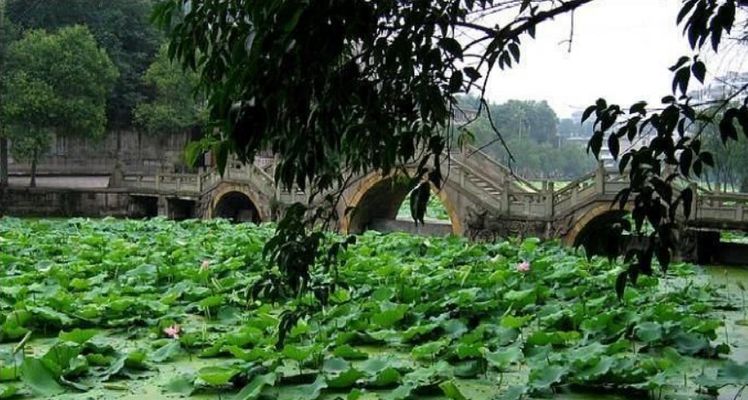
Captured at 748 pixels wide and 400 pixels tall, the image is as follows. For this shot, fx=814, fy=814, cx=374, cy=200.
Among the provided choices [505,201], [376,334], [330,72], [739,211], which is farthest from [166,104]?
[330,72]

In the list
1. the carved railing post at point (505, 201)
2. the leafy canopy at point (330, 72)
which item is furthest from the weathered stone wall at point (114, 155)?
the leafy canopy at point (330, 72)

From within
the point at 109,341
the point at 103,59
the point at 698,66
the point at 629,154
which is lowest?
the point at 109,341

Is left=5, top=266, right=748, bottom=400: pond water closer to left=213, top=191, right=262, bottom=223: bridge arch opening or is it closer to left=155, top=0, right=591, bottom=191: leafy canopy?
left=155, top=0, right=591, bottom=191: leafy canopy

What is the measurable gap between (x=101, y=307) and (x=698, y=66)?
4.26m

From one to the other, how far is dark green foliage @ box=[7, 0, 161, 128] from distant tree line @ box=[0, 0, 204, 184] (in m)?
0.03

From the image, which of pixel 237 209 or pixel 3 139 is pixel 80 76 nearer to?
pixel 3 139

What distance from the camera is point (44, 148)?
24797 mm

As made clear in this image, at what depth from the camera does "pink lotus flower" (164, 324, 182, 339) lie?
14.8ft

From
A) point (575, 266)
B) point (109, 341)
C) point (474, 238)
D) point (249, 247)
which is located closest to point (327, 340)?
point (109, 341)

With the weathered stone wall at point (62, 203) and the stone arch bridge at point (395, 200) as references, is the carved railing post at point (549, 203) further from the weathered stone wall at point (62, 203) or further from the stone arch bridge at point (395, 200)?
the weathered stone wall at point (62, 203)

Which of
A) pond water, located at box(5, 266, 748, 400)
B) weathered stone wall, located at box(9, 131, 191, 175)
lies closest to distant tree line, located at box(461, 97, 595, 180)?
weathered stone wall, located at box(9, 131, 191, 175)

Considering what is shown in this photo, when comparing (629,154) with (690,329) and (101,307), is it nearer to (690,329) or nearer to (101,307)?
(690,329)

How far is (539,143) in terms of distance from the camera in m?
34.6

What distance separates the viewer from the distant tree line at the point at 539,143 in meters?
30.3
